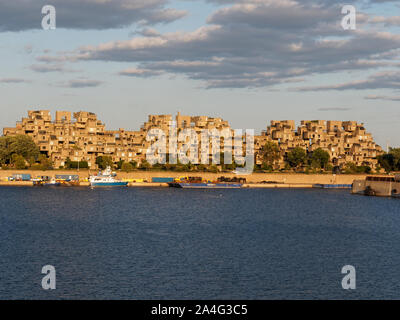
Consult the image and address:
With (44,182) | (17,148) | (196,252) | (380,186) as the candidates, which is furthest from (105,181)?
(196,252)

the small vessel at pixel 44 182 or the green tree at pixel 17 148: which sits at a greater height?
the green tree at pixel 17 148

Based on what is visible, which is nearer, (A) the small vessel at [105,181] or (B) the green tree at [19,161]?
(A) the small vessel at [105,181]

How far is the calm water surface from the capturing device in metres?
39.4

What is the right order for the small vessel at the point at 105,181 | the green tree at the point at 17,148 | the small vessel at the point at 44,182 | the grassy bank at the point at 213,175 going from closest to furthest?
the small vessel at the point at 105,181 < the small vessel at the point at 44,182 < the grassy bank at the point at 213,175 < the green tree at the point at 17,148

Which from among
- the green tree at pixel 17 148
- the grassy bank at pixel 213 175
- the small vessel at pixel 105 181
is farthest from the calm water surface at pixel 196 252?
the green tree at pixel 17 148

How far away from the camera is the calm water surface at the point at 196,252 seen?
39.4 metres

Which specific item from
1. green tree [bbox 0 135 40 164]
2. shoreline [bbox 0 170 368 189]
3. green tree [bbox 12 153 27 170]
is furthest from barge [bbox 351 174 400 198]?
green tree [bbox 0 135 40 164]

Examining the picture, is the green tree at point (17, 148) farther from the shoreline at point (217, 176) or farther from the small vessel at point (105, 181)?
the small vessel at point (105, 181)

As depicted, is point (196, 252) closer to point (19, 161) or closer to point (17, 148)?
point (19, 161)

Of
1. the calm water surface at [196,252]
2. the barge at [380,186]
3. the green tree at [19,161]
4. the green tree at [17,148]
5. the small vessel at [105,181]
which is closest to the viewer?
the calm water surface at [196,252]
